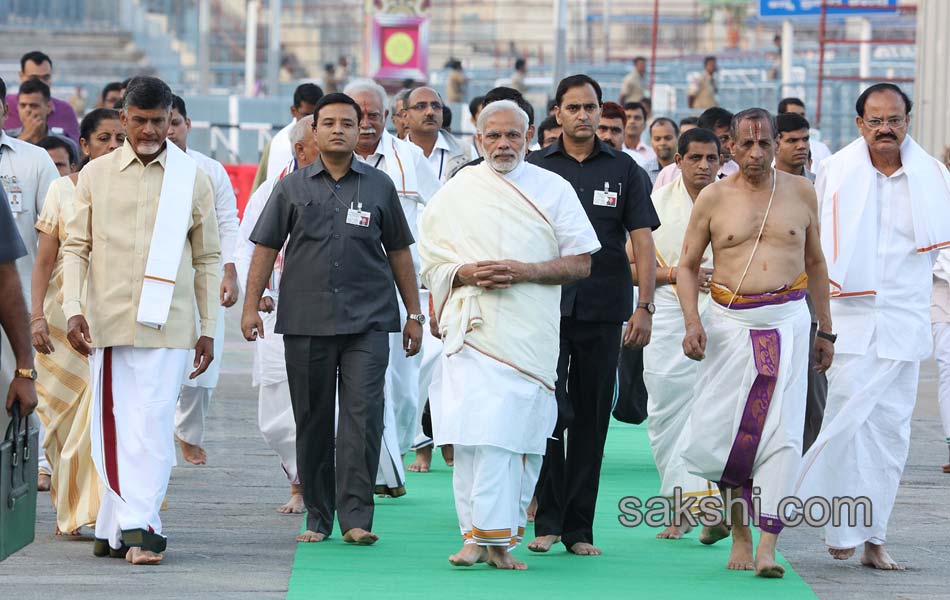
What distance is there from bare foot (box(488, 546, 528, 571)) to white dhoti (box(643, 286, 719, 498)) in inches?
70.9

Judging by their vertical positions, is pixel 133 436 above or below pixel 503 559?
above

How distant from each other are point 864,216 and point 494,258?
169 cm

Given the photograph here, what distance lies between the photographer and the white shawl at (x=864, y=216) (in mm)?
8172

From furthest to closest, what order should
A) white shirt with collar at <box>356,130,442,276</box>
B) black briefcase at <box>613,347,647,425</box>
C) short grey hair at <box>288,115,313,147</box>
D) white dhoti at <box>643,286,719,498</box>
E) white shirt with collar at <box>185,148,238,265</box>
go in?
1. black briefcase at <box>613,347,647,425</box>
2. white shirt with collar at <box>185,148,238,265</box>
3. white shirt with collar at <box>356,130,442,276</box>
4. white dhoti at <box>643,286,719,498</box>
5. short grey hair at <box>288,115,313,147</box>

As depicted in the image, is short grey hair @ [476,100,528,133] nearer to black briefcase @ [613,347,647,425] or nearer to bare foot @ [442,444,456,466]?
black briefcase @ [613,347,647,425]

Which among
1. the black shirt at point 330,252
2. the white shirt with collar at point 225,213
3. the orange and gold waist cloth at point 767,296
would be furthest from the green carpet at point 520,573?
the white shirt with collar at point 225,213

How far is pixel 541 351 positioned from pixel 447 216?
695 millimetres

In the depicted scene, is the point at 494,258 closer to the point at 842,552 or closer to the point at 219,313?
the point at 842,552

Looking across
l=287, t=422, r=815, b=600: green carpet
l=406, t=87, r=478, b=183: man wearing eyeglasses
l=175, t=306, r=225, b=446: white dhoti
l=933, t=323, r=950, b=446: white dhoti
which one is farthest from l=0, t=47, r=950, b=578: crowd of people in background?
l=933, t=323, r=950, b=446: white dhoti

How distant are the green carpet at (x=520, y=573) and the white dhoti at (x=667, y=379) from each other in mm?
448

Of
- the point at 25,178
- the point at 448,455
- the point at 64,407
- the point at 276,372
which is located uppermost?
the point at 25,178

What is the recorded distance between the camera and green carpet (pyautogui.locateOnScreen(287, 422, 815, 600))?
7.26m

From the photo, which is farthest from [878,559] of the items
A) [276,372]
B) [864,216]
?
[276,372]

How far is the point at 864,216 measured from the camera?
8211 millimetres
